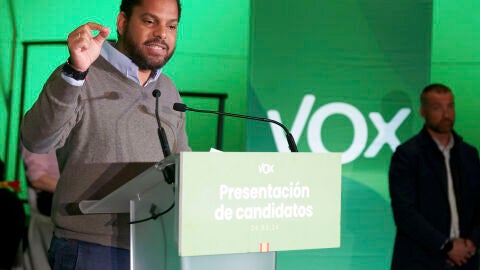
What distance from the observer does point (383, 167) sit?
13.5ft

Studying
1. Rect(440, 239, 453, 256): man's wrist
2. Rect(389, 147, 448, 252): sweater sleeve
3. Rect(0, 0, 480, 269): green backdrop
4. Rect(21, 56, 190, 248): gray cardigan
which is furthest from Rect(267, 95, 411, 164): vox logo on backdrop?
Rect(21, 56, 190, 248): gray cardigan

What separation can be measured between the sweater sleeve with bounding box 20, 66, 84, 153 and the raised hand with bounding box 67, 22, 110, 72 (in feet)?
0.23

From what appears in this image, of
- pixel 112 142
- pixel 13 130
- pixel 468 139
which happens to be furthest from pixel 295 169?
pixel 468 139

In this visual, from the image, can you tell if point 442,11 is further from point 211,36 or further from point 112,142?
point 112,142

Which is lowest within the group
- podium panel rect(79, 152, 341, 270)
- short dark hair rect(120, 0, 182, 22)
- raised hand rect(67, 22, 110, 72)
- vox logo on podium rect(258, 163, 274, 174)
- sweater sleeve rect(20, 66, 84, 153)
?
podium panel rect(79, 152, 341, 270)

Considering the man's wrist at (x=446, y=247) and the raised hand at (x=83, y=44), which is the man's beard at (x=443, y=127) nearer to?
the man's wrist at (x=446, y=247)

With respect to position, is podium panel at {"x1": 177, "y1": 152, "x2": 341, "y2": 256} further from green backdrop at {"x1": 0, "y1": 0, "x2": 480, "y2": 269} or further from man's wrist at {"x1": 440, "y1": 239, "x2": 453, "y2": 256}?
green backdrop at {"x1": 0, "y1": 0, "x2": 480, "y2": 269}

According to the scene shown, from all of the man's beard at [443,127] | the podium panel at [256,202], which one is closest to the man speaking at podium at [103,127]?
the podium panel at [256,202]

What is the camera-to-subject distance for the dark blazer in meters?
3.60

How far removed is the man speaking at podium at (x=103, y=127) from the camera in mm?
1942

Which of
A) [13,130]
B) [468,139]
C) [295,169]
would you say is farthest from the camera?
[468,139]

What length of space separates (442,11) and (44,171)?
298 centimetres

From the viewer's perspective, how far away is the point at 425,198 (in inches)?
144

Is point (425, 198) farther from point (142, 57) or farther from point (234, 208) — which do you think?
point (234, 208)
